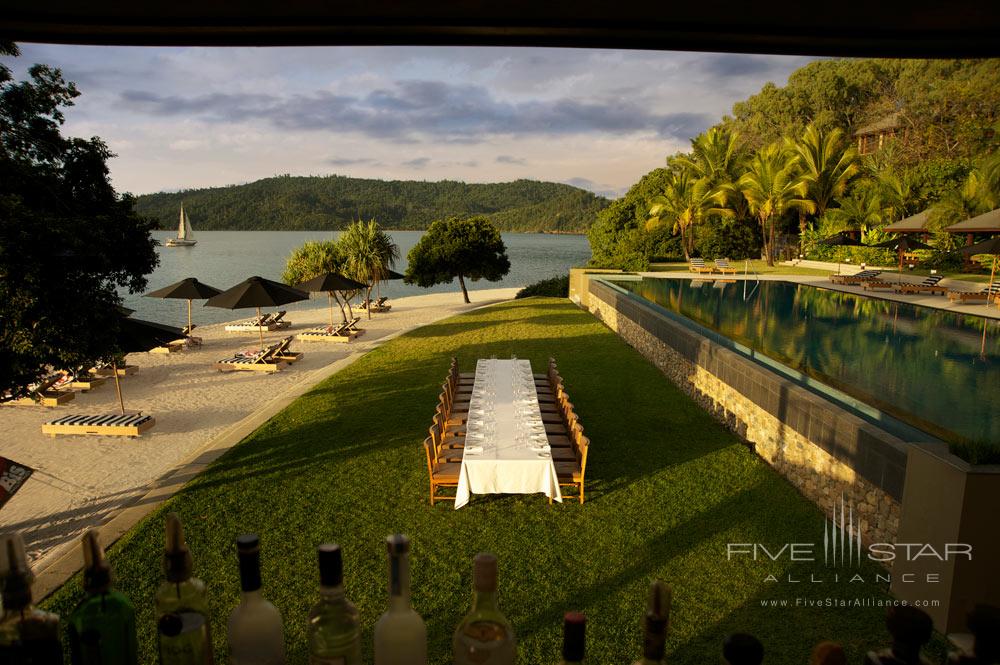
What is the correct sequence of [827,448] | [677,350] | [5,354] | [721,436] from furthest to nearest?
[677,350], [721,436], [827,448], [5,354]

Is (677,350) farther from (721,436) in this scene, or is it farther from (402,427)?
(402,427)

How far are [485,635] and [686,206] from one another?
144ft

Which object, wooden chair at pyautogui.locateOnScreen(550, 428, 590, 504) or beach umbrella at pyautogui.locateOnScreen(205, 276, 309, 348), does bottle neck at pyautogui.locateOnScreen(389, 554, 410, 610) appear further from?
beach umbrella at pyautogui.locateOnScreen(205, 276, 309, 348)

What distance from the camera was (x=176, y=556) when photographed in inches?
43.4

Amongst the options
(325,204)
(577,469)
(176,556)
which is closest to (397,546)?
(176,556)

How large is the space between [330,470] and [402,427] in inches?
78.1

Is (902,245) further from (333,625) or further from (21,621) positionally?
(21,621)

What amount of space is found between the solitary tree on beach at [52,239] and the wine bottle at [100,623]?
5592mm

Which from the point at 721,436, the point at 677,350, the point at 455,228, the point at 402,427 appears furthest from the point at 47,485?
the point at 455,228

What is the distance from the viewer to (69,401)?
13.1 meters

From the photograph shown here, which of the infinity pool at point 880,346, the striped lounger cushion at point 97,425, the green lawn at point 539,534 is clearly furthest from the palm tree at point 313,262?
the green lawn at point 539,534

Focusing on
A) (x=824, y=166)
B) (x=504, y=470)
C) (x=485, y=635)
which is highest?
(x=824, y=166)

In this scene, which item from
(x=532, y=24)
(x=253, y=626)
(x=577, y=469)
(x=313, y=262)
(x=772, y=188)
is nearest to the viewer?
(x=253, y=626)

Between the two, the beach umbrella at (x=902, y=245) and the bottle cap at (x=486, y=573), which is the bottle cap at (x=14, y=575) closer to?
the bottle cap at (x=486, y=573)
